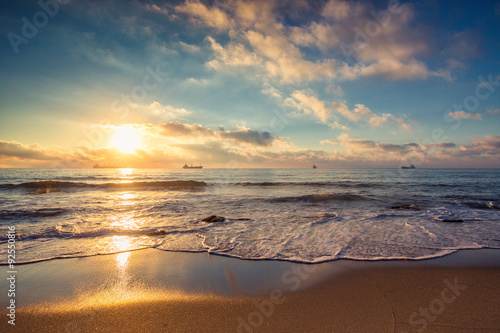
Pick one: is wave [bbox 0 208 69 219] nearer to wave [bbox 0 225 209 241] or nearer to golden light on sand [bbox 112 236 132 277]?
wave [bbox 0 225 209 241]

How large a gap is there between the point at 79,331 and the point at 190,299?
5.10 ft

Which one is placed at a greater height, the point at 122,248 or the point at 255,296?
the point at 255,296

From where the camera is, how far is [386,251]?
616cm

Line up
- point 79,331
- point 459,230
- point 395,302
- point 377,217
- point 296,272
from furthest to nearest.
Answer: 1. point 377,217
2. point 459,230
3. point 296,272
4. point 395,302
5. point 79,331

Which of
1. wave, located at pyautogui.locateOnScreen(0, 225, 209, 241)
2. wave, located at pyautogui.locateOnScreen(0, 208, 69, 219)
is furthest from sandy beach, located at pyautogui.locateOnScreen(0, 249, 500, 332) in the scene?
wave, located at pyautogui.locateOnScreen(0, 208, 69, 219)

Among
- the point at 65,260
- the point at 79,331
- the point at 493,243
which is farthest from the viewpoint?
the point at 493,243

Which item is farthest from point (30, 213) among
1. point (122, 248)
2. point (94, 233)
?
point (122, 248)

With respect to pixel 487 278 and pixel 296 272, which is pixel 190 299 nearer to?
pixel 296 272

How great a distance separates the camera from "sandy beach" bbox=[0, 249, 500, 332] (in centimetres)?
315

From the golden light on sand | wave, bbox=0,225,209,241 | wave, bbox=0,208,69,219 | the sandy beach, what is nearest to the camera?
the sandy beach

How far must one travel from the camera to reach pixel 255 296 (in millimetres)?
3904

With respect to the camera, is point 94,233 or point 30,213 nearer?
point 94,233

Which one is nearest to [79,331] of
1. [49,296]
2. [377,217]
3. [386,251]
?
[49,296]

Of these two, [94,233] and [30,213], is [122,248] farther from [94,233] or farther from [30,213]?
[30,213]
